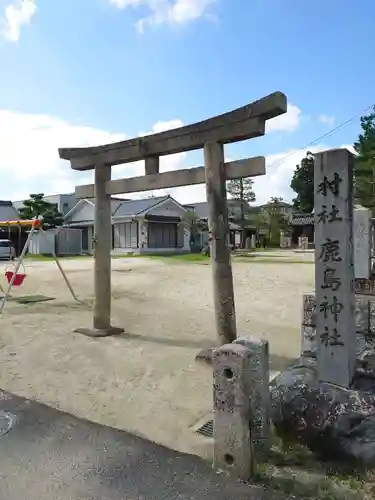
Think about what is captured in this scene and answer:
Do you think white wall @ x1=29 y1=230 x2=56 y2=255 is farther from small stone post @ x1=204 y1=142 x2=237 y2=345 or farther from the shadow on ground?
small stone post @ x1=204 y1=142 x2=237 y2=345

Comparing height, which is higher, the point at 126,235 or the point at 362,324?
the point at 126,235

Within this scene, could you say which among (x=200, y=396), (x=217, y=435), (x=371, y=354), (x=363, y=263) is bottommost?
(x=200, y=396)

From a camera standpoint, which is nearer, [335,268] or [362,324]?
[335,268]

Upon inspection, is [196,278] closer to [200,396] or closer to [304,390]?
[200,396]

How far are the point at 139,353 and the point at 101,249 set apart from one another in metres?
2.07

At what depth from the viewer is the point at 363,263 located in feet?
15.2

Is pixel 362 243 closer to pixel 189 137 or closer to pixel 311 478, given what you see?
pixel 311 478

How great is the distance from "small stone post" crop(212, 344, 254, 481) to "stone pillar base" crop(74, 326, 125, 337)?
14.8 ft

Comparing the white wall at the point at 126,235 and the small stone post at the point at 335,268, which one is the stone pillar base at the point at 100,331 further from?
the white wall at the point at 126,235

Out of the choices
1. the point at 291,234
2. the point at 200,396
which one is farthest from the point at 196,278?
the point at 291,234

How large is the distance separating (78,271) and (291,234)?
32.6 metres

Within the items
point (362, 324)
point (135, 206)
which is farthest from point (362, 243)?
point (135, 206)

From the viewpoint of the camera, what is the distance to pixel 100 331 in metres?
7.30

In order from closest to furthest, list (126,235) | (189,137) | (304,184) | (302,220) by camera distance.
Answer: (189,137) < (126,235) < (302,220) < (304,184)
